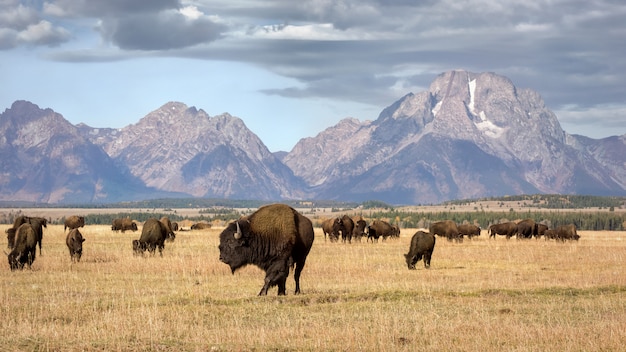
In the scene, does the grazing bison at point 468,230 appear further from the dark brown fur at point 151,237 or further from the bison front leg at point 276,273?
the bison front leg at point 276,273

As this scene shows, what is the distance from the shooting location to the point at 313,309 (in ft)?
76.5

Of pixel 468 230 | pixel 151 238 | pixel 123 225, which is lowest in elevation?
pixel 123 225

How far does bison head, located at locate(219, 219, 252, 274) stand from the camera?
25906 mm

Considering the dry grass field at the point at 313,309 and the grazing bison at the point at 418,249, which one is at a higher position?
the grazing bison at the point at 418,249

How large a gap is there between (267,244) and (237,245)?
94 cm

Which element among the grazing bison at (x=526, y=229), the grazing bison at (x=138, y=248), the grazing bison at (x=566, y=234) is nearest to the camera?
the grazing bison at (x=138, y=248)

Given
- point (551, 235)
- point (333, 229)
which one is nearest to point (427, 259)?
point (333, 229)

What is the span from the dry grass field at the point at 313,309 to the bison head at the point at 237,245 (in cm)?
113

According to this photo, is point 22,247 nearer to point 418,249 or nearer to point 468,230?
point 418,249

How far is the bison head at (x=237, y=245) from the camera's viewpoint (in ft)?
85.0

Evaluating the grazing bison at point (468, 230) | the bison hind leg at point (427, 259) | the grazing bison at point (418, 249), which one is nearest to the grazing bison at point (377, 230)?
the grazing bison at point (468, 230)

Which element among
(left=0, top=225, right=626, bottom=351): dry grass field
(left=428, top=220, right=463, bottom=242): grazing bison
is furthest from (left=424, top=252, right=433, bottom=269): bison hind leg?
(left=428, top=220, right=463, bottom=242): grazing bison

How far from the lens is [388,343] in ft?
58.1

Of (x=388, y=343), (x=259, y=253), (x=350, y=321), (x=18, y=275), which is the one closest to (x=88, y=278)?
(x=18, y=275)
